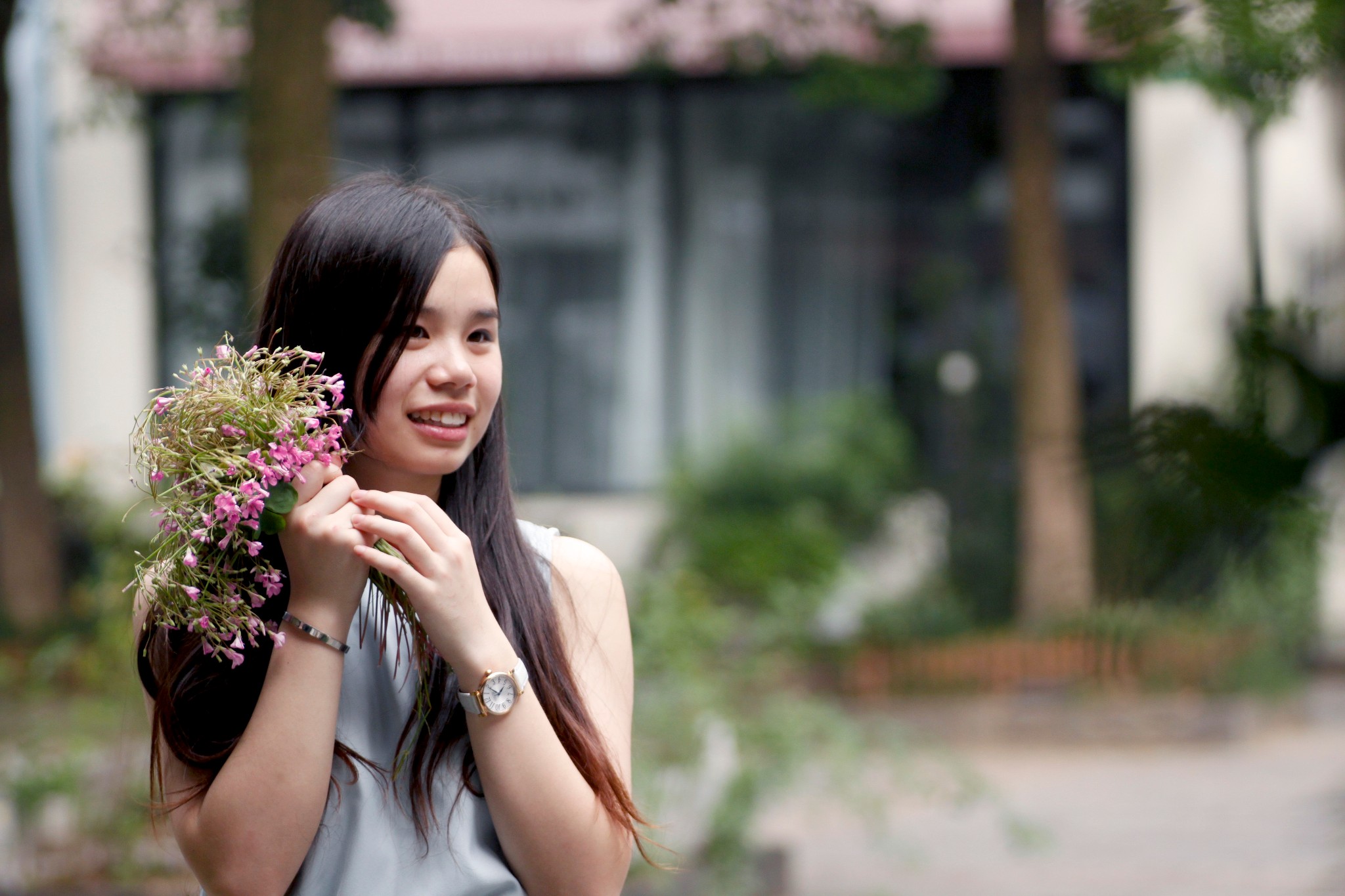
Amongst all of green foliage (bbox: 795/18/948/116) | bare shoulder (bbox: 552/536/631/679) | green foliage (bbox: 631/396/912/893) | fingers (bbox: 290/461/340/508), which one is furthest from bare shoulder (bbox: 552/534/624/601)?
green foliage (bbox: 795/18/948/116)

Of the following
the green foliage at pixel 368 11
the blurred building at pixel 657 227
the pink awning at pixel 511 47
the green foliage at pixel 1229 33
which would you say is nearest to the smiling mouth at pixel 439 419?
the green foliage at pixel 1229 33

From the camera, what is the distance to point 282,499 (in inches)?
54.3

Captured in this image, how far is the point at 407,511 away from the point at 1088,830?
17.7 feet

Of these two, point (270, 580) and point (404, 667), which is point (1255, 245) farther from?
point (404, 667)

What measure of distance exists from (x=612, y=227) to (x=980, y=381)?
3186 millimetres

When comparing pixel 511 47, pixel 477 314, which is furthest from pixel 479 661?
pixel 511 47

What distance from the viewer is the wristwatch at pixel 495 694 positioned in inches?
56.9

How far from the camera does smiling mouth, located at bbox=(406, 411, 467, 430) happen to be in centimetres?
155

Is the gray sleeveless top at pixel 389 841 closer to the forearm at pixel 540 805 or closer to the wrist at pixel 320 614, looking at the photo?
the forearm at pixel 540 805

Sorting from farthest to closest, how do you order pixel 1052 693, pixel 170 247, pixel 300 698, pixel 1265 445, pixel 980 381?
pixel 980 381, pixel 170 247, pixel 1052 693, pixel 300 698, pixel 1265 445

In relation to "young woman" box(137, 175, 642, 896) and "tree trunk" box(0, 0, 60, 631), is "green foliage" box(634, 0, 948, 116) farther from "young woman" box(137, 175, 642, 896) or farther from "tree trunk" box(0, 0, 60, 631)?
"tree trunk" box(0, 0, 60, 631)

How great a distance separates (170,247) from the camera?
9.02 meters

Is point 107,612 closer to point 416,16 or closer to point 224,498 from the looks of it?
point 224,498

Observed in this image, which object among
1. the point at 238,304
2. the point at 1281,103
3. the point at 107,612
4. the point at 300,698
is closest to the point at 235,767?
the point at 300,698
